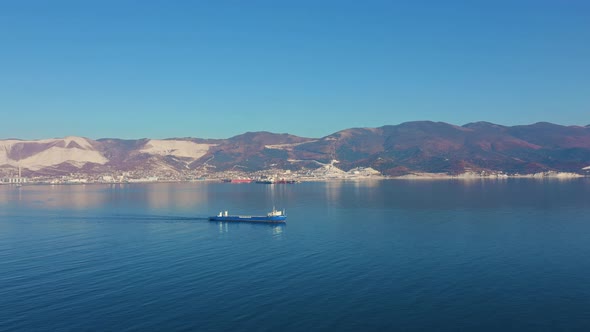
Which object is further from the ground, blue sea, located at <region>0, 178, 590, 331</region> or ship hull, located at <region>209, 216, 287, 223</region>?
ship hull, located at <region>209, 216, 287, 223</region>

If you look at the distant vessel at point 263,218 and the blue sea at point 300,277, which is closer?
the blue sea at point 300,277

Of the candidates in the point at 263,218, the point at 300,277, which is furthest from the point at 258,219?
the point at 300,277

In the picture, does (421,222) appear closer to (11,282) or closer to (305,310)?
(305,310)

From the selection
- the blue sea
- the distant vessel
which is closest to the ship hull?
the distant vessel

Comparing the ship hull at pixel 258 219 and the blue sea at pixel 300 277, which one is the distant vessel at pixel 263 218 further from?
the blue sea at pixel 300 277

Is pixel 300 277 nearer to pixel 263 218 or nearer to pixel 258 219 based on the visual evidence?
pixel 263 218

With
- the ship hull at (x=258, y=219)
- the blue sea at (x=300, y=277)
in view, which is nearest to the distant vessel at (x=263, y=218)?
the ship hull at (x=258, y=219)

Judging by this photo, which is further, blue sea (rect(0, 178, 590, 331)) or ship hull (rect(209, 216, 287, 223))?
ship hull (rect(209, 216, 287, 223))

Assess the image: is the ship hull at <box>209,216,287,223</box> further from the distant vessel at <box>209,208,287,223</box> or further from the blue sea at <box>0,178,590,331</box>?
the blue sea at <box>0,178,590,331</box>

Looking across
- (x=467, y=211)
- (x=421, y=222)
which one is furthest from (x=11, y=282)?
(x=467, y=211)
